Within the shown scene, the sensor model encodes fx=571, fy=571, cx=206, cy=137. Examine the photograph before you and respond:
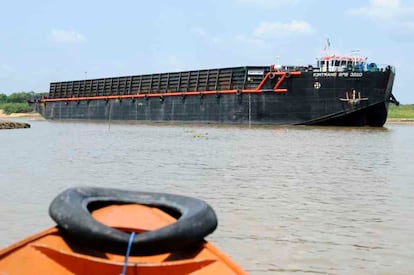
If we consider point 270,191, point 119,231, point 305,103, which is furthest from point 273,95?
point 119,231

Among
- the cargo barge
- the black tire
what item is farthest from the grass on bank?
the black tire

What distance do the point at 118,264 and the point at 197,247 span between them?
567 mm

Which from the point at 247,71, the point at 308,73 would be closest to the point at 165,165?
the point at 308,73

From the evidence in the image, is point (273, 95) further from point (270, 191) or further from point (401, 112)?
point (401, 112)

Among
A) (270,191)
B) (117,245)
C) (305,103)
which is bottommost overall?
(270,191)

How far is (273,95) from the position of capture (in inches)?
Answer: 1359

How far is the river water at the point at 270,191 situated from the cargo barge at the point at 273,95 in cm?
1467

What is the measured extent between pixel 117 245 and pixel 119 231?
0.09 meters

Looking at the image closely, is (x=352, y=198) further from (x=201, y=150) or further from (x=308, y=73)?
(x=308, y=73)

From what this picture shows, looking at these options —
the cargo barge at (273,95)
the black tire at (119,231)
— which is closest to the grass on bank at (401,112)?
the cargo barge at (273,95)

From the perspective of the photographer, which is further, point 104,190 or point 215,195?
point 215,195

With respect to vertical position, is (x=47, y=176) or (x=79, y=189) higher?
(x=79, y=189)

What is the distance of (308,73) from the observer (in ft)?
111

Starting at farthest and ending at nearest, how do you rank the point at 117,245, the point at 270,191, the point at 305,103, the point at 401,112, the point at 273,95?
the point at 401,112 < the point at 273,95 < the point at 305,103 < the point at 270,191 < the point at 117,245
